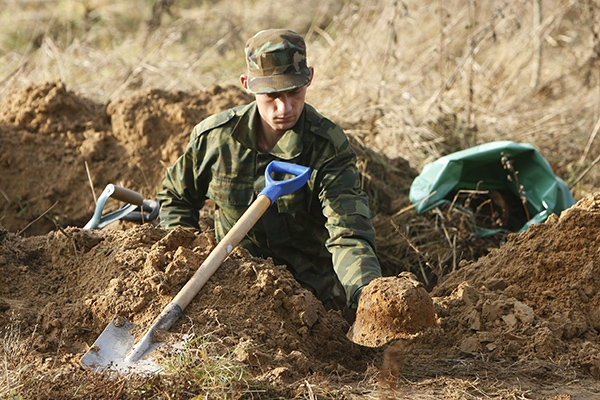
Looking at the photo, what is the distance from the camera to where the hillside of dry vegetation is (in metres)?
2.82

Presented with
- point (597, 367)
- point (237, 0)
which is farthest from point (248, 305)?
point (237, 0)

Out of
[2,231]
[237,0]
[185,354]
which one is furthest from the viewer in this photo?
[237,0]

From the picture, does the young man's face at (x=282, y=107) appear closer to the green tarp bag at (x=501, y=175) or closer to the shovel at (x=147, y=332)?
the shovel at (x=147, y=332)

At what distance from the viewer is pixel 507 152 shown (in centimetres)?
511

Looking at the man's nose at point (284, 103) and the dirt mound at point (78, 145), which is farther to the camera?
the dirt mound at point (78, 145)

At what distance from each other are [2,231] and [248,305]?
1381 millimetres

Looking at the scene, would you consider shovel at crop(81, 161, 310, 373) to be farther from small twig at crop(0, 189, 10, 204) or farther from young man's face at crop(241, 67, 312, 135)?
small twig at crop(0, 189, 10, 204)

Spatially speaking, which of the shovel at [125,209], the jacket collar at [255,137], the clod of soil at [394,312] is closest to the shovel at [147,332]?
the clod of soil at [394,312]

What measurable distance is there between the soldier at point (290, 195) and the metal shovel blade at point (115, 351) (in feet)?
2.82

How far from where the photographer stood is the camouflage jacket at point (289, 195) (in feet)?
11.7

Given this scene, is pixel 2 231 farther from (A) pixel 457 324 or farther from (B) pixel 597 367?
(B) pixel 597 367

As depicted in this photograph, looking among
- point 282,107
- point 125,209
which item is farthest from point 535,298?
point 125,209

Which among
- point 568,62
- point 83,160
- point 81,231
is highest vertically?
point 81,231

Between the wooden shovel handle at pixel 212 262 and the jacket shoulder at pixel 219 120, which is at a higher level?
the jacket shoulder at pixel 219 120
